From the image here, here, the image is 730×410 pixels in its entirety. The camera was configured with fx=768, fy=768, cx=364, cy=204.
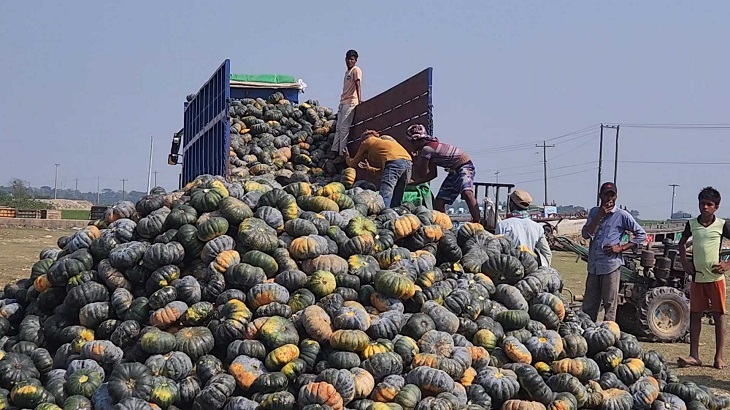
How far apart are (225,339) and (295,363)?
2.11 ft

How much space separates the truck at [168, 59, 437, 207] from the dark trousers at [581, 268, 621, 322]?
2347 mm

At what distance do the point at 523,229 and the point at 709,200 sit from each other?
6.60 feet

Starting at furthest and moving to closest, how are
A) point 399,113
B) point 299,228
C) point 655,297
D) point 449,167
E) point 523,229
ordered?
1. point 399,113
2. point 655,297
3. point 449,167
4. point 523,229
5. point 299,228

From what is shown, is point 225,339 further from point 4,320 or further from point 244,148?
point 244,148

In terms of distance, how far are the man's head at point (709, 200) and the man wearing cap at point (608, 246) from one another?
0.70 m

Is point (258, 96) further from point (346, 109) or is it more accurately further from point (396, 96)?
point (396, 96)

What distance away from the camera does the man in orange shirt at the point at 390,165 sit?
9305mm

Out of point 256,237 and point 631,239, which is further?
point 631,239

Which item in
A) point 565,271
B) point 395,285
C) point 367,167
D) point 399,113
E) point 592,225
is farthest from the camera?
point 565,271

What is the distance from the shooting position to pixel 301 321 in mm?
5887

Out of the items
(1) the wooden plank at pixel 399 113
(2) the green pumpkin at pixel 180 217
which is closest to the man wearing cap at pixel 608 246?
(1) the wooden plank at pixel 399 113

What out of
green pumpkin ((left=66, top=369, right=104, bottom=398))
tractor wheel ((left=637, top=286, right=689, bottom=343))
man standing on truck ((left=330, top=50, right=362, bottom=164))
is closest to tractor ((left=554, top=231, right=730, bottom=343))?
tractor wheel ((left=637, top=286, right=689, bottom=343))

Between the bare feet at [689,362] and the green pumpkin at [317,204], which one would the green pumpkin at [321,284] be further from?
the bare feet at [689,362]

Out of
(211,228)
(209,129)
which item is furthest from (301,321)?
(209,129)
